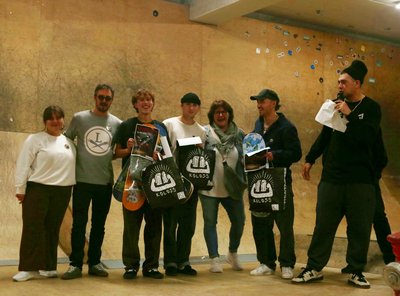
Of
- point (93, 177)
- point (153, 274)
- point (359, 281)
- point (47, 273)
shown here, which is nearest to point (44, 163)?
point (93, 177)

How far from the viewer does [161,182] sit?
3996 mm

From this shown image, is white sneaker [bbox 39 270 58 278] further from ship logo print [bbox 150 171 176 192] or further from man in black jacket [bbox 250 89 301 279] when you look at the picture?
man in black jacket [bbox 250 89 301 279]

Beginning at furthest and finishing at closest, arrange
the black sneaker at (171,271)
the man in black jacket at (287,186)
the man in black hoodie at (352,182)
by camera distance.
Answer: the man in black jacket at (287,186) < the black sneaker at (171,271) < the man in black hoodie at (352,182)

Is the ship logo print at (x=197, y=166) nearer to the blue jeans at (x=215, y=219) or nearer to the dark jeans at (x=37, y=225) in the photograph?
the blue jeans at (x=215, y=219)

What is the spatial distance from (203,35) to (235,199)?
3.67 meters

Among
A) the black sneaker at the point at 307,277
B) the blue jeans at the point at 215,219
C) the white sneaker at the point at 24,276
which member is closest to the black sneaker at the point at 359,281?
the black sneaker at the point at 307,277

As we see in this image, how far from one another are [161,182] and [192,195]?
1.43 ft

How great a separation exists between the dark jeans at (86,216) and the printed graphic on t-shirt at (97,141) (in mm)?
274

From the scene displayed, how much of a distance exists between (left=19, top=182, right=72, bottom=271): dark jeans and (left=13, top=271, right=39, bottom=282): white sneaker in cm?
3

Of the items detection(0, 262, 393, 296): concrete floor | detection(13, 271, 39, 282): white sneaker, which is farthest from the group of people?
detection(0, 262, 393, 296): concrete floor

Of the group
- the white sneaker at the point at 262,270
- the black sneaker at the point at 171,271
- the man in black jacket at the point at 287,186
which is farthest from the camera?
the white sneaker at the point at 262,270

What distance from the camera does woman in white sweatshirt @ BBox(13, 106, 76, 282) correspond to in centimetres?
392

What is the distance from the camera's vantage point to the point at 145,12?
7.19m

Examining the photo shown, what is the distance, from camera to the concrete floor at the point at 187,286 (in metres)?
3.55
